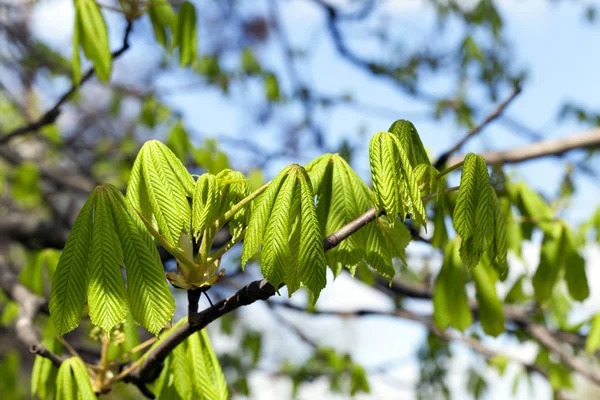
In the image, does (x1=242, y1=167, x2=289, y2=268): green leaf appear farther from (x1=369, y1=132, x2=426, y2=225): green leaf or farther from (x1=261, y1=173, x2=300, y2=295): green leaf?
(x1=369, y1=132, x2=426, y2=225): green leaf

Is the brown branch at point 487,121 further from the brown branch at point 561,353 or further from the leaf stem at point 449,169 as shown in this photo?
the brown branch at point 561,353

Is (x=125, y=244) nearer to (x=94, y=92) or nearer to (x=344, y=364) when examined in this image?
(x=344, y=364)

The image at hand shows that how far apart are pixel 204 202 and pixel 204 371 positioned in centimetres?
42

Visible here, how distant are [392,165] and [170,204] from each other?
0.36 meters

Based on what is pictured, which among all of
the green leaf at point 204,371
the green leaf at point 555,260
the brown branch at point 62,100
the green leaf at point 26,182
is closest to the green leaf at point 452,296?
the green leaf at point 555,260

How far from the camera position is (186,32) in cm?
211

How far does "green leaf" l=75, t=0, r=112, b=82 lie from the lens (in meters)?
1.81

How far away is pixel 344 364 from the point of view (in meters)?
3.35

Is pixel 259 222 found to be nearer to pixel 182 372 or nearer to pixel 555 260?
pixel 182 372

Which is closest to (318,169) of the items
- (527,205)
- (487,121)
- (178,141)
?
(487,121)

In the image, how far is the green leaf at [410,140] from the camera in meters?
1.02

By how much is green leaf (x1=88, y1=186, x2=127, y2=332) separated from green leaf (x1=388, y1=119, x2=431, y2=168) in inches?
18.8

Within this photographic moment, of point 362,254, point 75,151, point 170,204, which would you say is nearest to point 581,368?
point 362,254

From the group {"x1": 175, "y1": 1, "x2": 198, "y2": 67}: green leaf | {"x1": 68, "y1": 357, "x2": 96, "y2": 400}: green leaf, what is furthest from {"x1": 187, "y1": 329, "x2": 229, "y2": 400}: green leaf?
{"x1": 175, "y1": 1, "x2": 198, "y2": 67}: green leaf
